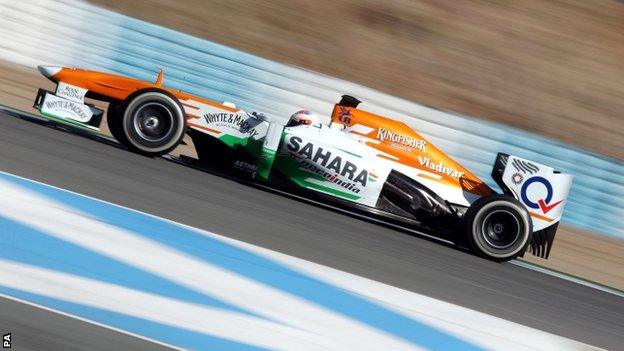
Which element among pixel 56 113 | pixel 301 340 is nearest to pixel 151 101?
A: pixel 56 113

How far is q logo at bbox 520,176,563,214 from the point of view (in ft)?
27.9

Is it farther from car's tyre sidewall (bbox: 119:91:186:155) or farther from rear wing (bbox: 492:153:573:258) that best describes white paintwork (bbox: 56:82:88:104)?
rear wing (bbox: 492:153:573:258)

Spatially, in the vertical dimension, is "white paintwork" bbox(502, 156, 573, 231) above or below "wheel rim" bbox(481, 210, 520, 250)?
above

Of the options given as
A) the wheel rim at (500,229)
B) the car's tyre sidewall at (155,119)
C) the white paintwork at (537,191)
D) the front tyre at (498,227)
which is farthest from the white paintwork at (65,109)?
the white paintwork at (537,191)

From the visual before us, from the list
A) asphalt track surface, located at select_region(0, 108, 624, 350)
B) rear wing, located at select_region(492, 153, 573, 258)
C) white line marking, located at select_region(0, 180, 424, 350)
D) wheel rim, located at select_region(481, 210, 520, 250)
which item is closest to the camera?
white line marking, located at select_region(0, 180, 424, 350)

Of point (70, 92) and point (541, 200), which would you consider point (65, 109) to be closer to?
point (70, 92)

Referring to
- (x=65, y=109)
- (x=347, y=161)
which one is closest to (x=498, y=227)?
(x=347, y=161)

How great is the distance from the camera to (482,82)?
1495cm

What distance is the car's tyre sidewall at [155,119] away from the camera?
8242mm

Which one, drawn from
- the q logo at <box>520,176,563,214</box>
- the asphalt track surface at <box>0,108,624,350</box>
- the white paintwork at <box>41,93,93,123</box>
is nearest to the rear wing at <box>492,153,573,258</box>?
the q logo at <box>520,176,563,214</box>

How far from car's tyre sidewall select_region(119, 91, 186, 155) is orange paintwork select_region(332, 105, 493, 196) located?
150 centimetres

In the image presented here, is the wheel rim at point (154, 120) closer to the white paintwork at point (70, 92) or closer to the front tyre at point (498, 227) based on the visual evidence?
the white paintwork at point (70, 92)

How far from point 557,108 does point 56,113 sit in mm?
9163

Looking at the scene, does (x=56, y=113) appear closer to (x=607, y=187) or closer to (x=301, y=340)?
(x=301, y=340)
